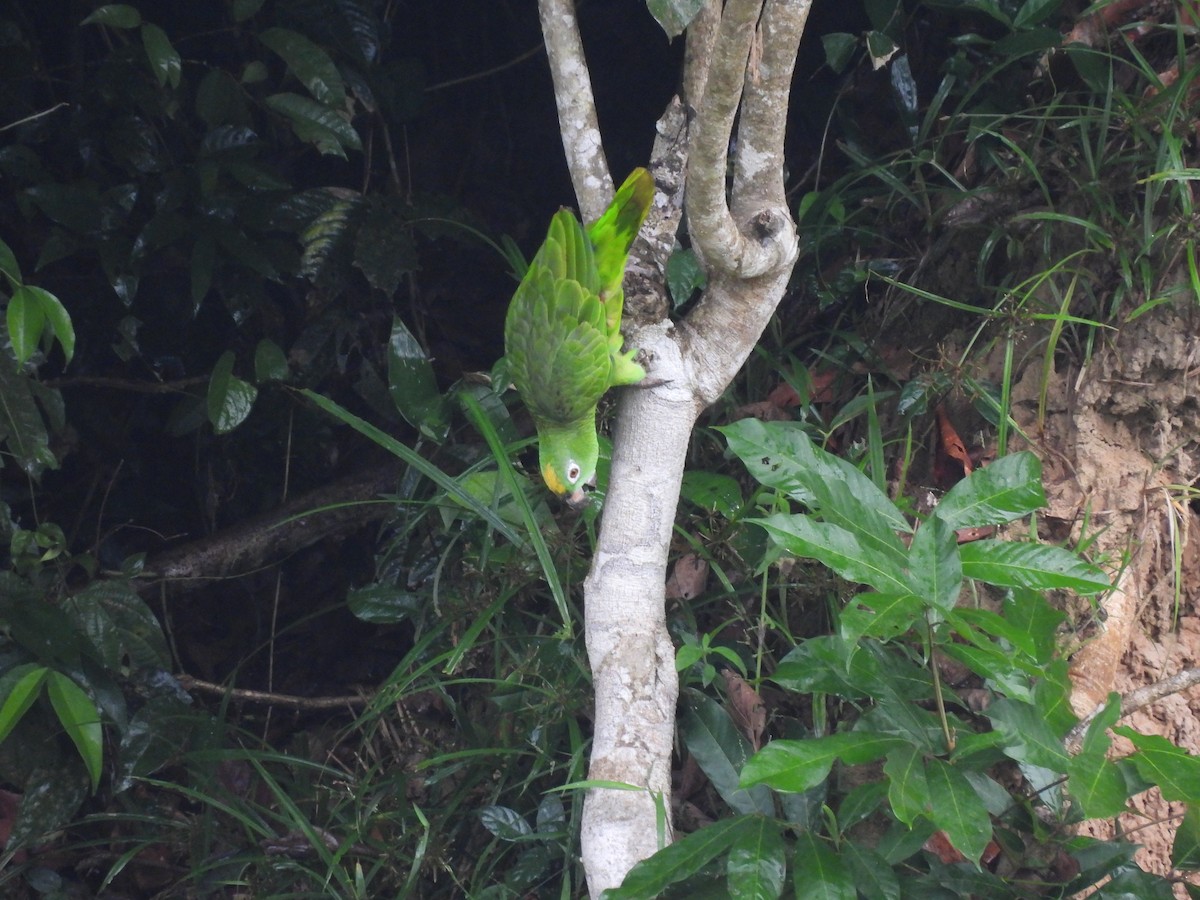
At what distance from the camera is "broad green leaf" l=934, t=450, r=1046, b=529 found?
138 cm

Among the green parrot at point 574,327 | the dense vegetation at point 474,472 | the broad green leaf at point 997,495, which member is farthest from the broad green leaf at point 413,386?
the broad green leaf at point 997,495

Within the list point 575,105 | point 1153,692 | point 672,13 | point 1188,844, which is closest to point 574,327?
point 575,105

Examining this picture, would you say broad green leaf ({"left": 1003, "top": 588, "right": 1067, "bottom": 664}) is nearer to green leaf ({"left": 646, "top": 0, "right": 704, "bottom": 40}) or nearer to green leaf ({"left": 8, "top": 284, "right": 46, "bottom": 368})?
green leaf ({"left": 646, "top": 0, "right": 704, "bottom": 40})

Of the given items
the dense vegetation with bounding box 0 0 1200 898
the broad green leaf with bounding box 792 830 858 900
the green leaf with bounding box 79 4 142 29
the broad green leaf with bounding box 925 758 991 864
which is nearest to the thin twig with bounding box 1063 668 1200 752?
the dense vegetation with bounding box 0 0 1200 898

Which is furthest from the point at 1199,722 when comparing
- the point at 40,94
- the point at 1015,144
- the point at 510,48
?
the point at 40,94

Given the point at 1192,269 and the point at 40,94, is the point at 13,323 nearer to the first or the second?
the point at 40,94

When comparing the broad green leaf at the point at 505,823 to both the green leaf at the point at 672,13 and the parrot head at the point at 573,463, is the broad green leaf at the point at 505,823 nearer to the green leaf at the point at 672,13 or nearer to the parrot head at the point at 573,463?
the parrot head at the point at 573,463

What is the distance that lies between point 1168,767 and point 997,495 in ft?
1.42

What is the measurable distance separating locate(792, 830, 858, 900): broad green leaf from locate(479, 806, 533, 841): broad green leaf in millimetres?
760

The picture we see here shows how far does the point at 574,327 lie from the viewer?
1929mm

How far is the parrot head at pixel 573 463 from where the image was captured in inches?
81.9

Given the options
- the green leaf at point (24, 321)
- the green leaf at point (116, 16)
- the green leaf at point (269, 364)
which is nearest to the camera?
the green leaf at point (24, 321)

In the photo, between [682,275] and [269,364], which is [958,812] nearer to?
[682,275]

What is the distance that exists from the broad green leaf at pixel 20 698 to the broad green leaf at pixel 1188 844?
6.97ft
